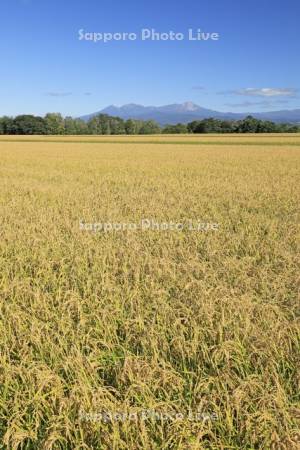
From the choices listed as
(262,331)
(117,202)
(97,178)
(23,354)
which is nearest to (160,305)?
(262,331)

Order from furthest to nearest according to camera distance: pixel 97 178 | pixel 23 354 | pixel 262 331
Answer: pixel 97 178 < pixel 262 331 < pixel 23 354

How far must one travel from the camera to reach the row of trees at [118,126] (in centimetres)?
10506

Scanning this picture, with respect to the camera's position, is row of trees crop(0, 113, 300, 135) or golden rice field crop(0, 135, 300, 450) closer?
golden rice field crop(0, 135, 300, 450)

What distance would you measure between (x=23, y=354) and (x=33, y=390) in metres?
0.54

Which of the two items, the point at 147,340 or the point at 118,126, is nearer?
the point at 147,340

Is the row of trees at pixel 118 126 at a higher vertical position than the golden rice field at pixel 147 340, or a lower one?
higher

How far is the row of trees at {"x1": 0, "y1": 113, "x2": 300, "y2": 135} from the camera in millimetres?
105062

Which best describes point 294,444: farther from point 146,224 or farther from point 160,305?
point 146,224

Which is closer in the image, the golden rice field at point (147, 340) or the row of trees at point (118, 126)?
the golden rice field at point (147, 340)

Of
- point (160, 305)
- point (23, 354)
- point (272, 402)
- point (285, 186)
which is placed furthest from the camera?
point (285, 186)

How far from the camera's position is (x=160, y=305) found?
4301mm

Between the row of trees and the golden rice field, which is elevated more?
the row of trees

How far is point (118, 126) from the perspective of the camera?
12469 centimetres

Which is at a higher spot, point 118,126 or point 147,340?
point 118,126
